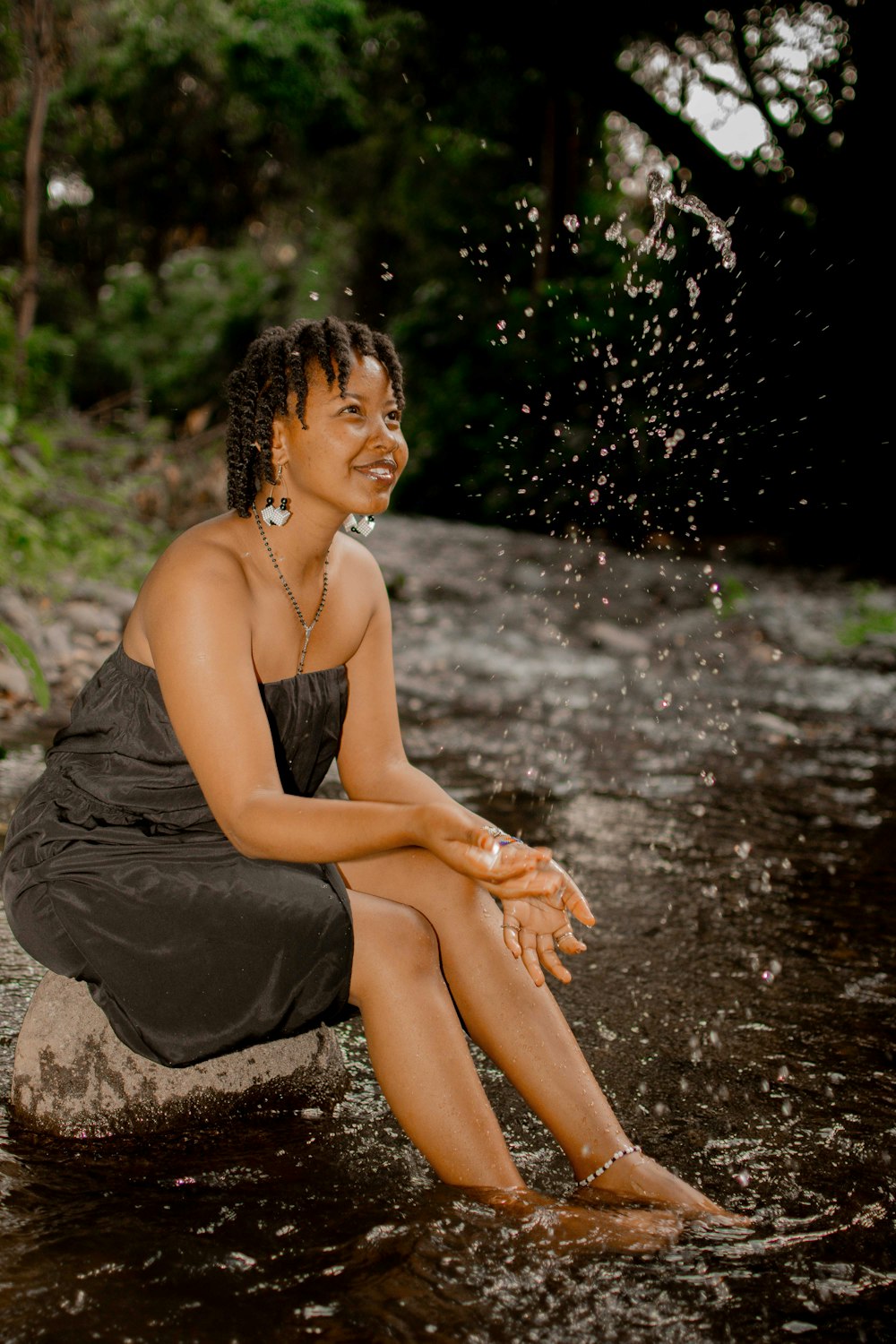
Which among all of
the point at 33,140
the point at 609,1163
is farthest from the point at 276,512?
the point at 33,140

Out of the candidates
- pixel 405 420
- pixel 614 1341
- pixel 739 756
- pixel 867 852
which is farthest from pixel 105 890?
pixel 405 420

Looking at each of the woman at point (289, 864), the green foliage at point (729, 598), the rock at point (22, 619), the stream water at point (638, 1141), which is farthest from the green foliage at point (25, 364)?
the woman at point (289, 864)

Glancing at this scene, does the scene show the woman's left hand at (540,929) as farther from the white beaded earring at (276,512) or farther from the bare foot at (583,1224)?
the white beaded earring at (276,512)

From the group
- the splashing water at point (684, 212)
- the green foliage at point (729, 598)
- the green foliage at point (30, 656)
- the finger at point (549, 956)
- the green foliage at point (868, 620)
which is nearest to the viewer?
the finger at point (549, 956)

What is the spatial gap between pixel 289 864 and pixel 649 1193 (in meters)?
0.92

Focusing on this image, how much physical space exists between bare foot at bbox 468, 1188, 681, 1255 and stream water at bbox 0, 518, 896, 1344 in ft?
0.10

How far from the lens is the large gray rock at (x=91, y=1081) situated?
96.2 inches

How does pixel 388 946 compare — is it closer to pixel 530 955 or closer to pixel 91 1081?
pixel 530 955

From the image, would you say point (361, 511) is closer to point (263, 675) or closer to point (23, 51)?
point (263, 675)

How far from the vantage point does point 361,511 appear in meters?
2.52

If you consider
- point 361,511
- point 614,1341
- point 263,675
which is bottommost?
point 614,1341

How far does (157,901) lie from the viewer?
2262mm

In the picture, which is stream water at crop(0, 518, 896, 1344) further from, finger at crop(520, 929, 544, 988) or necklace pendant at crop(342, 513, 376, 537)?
necklace pendant at crop(342, 513, 376, 537)

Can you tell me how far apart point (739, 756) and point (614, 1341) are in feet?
16.6
